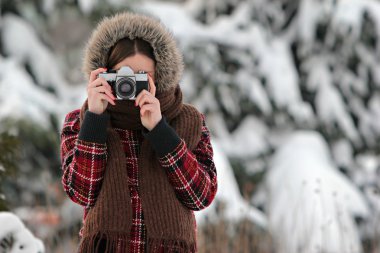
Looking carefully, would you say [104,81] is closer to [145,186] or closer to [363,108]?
[145,186]

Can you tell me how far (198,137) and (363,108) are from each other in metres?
3.36

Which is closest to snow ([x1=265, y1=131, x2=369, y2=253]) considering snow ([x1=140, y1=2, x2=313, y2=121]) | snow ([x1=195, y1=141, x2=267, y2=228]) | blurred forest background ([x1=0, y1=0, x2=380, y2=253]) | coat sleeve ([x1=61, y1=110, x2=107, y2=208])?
blurred forest background ([x1=0, y1=0, x2=380, y2=253])

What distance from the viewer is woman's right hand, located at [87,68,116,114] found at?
121cm

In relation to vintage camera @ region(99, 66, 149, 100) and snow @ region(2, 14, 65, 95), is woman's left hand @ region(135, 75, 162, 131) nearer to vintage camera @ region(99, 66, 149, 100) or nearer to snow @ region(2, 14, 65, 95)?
vintage camera @ region(99, 66, 149, 100)

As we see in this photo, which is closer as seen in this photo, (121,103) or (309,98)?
(121,103)

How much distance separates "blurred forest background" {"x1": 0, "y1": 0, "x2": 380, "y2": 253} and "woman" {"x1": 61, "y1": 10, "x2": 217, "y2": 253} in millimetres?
1497

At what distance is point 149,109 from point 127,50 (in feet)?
0.52

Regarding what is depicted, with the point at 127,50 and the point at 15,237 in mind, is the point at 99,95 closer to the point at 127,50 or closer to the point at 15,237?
the point at 127,50

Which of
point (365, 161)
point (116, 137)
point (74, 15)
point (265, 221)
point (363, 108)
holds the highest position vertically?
point (74, 15)

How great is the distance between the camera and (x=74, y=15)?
11.2 ft

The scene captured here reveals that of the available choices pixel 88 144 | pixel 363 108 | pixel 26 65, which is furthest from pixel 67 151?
pixel 363 108

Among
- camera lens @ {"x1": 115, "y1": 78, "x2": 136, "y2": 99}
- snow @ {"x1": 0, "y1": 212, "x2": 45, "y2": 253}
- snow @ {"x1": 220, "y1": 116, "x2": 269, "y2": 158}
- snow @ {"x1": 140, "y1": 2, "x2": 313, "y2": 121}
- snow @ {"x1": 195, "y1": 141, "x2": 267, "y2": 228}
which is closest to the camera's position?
camera lens @ {"x1": 115, "y1": 78, "x2": 136, "y2": 99}

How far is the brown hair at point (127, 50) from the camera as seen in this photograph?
1.27 m

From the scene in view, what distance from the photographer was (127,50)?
49.8 inches
